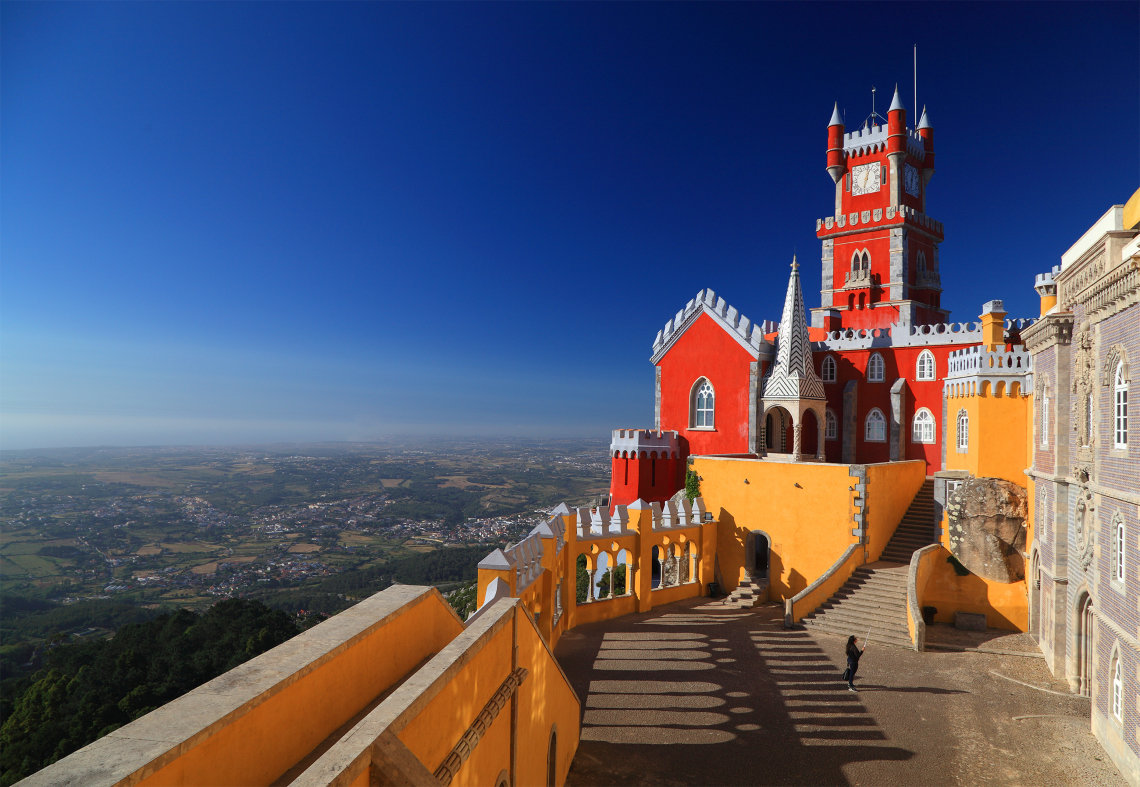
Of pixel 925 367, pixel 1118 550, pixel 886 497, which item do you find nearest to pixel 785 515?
pixel 886 497

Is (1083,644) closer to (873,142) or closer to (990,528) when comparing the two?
(990,528)

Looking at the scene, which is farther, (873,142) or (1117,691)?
(873,142)

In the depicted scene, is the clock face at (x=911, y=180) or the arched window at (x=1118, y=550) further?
the clock face at (x=911, y=180)

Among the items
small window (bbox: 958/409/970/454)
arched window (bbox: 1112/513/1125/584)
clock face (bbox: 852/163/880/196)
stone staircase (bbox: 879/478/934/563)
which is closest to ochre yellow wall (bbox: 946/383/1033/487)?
small window (bbox: 958/409/970/454)

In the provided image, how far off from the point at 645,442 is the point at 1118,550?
17.7m

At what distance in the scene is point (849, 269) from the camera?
34.5 meters

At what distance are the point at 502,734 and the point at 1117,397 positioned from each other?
1245cm

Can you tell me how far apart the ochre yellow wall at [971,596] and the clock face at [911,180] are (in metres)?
22.9

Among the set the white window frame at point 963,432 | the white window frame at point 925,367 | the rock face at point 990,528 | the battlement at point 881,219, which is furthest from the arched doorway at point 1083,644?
the battlement at point 881,219

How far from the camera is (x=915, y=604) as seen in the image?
17.2 metres

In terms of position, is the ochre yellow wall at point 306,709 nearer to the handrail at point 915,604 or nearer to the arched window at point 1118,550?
the arched window at point 1118,550

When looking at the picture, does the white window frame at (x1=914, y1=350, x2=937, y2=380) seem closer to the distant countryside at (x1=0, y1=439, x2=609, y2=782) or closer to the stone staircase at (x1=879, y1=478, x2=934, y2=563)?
the stone staircase at (x1=879, y1=478, x2=934, y2=563)

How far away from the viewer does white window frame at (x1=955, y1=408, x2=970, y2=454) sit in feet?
73.9

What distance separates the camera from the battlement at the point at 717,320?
2706cm
